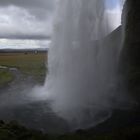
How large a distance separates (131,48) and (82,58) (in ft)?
28.1

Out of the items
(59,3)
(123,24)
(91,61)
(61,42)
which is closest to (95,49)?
(91,61)

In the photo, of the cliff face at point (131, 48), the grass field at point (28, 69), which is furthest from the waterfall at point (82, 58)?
the grass field at point (28, 69)

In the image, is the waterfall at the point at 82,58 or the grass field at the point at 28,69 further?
the grass field at the point at 28,69

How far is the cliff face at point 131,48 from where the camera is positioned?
125 feet

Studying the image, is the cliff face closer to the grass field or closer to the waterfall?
the waterfall

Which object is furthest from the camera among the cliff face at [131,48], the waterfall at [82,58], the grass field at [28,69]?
the grass field at [28,69]

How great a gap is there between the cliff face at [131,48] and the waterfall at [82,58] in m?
1.80

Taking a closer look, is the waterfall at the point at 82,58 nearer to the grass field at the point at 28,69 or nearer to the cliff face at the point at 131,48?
the cliff face at the point at 131,48

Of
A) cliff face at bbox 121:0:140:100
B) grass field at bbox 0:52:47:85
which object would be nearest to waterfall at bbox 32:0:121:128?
cliff face at bbox 121:0:140:100

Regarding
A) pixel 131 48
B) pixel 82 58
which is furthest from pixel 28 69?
pixel 82 58

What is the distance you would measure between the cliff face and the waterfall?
180cm

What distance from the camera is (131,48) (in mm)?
41594

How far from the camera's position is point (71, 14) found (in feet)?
127

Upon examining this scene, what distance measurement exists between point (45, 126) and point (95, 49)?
15.8m
